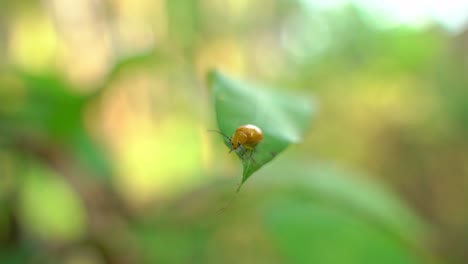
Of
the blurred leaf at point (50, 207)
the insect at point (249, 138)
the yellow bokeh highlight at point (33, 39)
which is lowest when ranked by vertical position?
the blurred leaf at point (50, 207)

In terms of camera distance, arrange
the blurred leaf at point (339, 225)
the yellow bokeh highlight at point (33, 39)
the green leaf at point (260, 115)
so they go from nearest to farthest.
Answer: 1. the green leaf at point (260, 115)
2. the blurred leaf at point (339, 225)
3. the yellow bokeh highlight at point (33, 39)

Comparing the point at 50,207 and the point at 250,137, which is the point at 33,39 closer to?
the point at 50,207

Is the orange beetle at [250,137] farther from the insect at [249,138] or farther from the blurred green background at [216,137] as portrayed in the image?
the blurred green background at [216,137]

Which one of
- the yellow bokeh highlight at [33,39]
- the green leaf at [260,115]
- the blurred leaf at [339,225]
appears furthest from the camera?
the yellow bokeh highlight at [33,39]

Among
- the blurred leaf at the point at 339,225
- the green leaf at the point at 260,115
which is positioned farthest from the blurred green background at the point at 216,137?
the green leaf at the point at 260,115

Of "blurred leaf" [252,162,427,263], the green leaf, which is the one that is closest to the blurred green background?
"blurred leaf" [252,162,427,263]

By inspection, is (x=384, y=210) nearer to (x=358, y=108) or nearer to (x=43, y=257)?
(x=43, y=257)

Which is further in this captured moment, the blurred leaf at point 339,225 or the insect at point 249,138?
the blurred leaf at point 339,225
